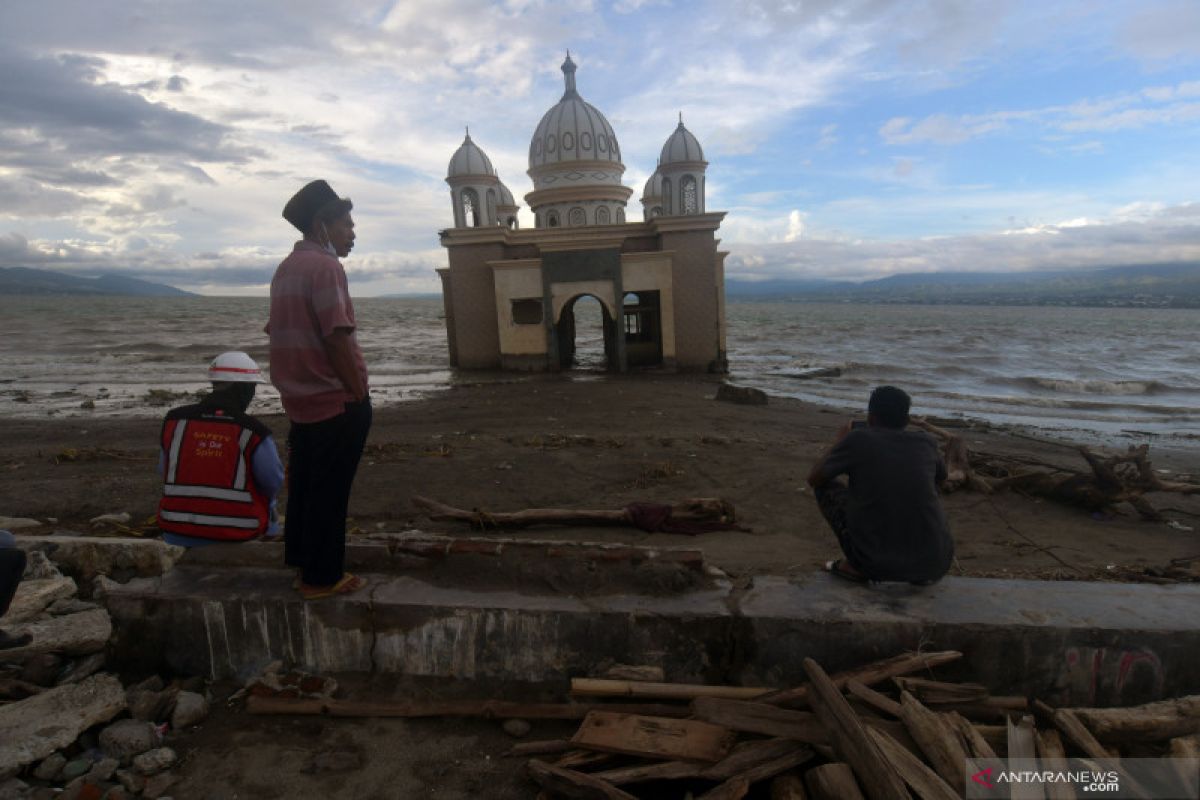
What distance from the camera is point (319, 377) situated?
3.09m

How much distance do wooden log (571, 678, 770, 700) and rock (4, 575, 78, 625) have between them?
323 cm

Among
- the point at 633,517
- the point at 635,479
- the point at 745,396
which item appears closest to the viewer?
the point at 633,517

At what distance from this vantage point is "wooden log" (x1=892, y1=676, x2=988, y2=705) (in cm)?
281

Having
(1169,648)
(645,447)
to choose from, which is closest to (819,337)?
(645,447)

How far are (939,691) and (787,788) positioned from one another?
0.89 m

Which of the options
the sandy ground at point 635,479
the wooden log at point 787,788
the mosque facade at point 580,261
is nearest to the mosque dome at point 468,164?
the mosque facade at point 580,261

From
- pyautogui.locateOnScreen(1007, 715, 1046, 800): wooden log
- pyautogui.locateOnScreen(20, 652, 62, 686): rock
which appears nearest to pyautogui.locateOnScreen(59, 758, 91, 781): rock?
pyautogui.locateOnScreen(20, 652, 62, 686): rock

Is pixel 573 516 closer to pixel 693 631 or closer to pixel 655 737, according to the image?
pixel 693 631

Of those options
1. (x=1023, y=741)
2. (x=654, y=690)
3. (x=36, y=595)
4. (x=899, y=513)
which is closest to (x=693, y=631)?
(x=654, y=690)

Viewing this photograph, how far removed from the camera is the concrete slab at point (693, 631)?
9.95 ft

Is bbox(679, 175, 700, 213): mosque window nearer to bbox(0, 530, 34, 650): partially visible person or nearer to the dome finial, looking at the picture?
the dome finial

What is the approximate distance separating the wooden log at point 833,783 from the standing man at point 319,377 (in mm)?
2323

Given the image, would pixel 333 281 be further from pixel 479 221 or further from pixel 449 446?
pixel 479 221

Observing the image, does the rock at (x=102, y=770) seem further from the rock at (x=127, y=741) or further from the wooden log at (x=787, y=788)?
the wooden log at (x=787, y=788)
